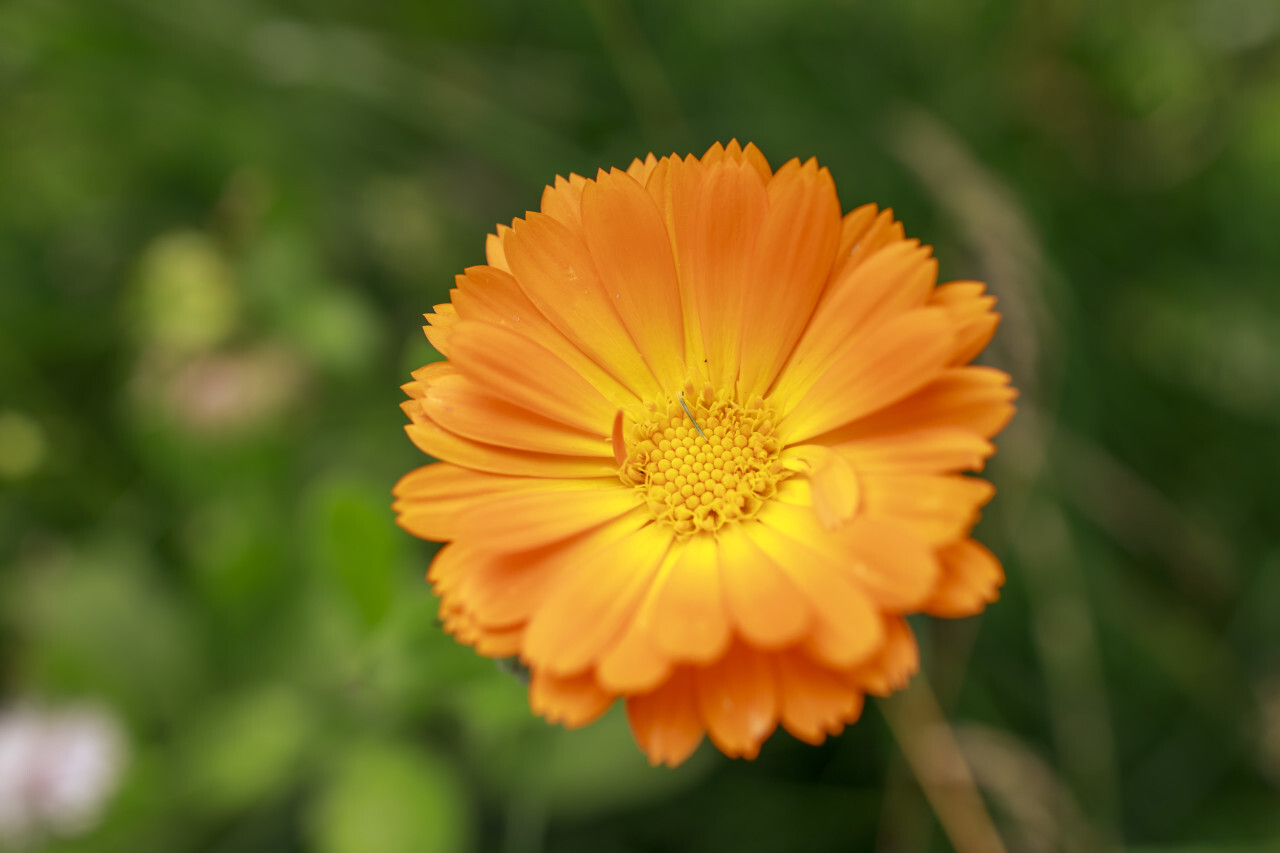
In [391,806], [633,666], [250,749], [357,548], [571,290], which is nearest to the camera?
[633,666]

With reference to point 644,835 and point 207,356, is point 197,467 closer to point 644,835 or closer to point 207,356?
point 207,356

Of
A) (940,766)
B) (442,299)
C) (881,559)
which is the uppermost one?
(442,299)

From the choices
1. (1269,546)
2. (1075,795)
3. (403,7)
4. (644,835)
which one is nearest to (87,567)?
(644,835)

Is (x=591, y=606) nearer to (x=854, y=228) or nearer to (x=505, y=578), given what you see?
(x=505, y=578)

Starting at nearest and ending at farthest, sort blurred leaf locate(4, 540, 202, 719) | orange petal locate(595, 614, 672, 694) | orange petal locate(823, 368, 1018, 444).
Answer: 1. orange petal locate(595, 614, 672, 694)
2. orange petal locate(823, 368, 1018, 444)
3. blurred leaf locate(4, 540, 202, 719)

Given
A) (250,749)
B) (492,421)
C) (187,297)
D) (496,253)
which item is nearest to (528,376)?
(492,421)

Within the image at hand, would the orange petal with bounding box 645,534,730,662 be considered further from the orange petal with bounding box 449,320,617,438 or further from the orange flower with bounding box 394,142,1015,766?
the orange petal with bounding box 449,320,617,438

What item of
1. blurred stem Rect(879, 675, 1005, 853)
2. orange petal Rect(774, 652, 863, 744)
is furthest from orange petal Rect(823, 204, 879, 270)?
blurred stem Rect(879, 675, 1005, 853)
